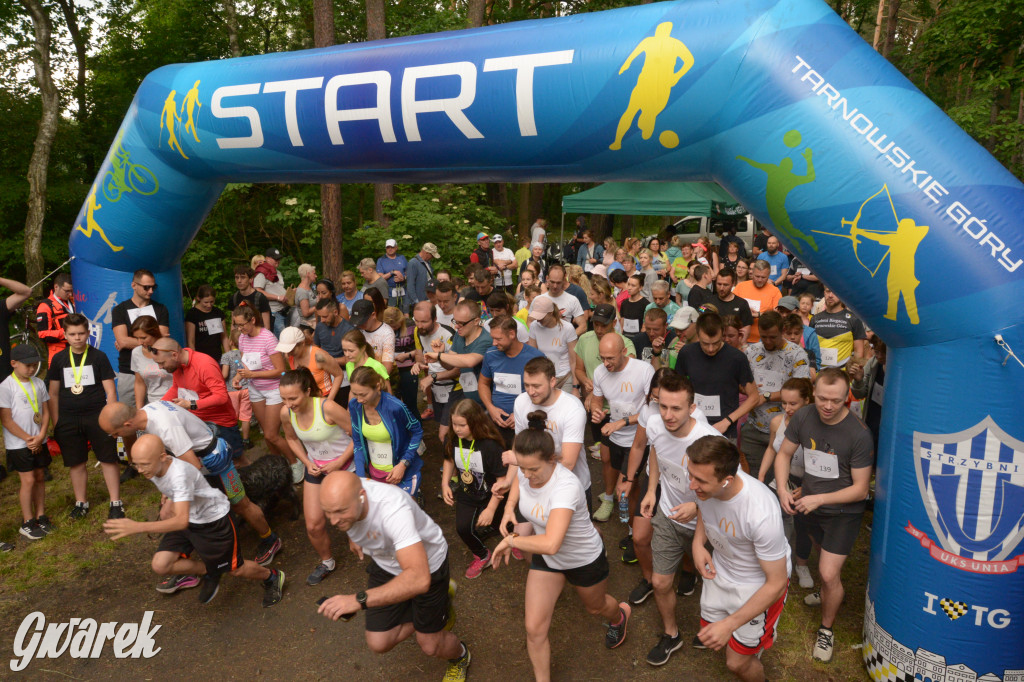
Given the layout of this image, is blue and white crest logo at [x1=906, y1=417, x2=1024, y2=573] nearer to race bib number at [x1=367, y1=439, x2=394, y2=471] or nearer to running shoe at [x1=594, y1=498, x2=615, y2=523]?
running shoe at [x1=594, y1=498, x2=615, y2=523]

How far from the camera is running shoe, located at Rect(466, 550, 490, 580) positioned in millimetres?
5074

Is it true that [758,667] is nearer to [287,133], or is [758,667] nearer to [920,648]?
[920,648]

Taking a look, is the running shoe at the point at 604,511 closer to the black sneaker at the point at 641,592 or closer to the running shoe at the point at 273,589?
the black sneaker at the point at 641,592

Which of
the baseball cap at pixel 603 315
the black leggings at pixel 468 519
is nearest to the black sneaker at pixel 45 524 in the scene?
the black leggings at pixel 468 519

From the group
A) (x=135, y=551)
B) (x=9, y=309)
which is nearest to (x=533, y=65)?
(x=135, y=551)

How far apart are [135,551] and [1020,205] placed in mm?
6677

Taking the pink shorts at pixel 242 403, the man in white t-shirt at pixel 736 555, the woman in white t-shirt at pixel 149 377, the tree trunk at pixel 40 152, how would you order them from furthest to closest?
the tree trunk at pixel 40 152
the pink shorts at pixel 242 403
the woman in white t-shirt at pixel 149 377
the man in white t-shirt at pixel 736 555

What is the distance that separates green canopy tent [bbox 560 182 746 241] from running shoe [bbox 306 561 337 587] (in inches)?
453

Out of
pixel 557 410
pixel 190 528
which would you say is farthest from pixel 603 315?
pixel 190 528

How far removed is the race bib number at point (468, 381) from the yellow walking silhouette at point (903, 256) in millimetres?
3214

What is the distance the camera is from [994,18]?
1081cm

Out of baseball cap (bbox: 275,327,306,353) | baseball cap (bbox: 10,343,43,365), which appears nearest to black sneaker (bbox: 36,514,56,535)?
baseball cap (bbox: 10,343,43,365)

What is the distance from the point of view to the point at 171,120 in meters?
5.83

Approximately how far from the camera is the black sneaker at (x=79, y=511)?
6.05 meters
